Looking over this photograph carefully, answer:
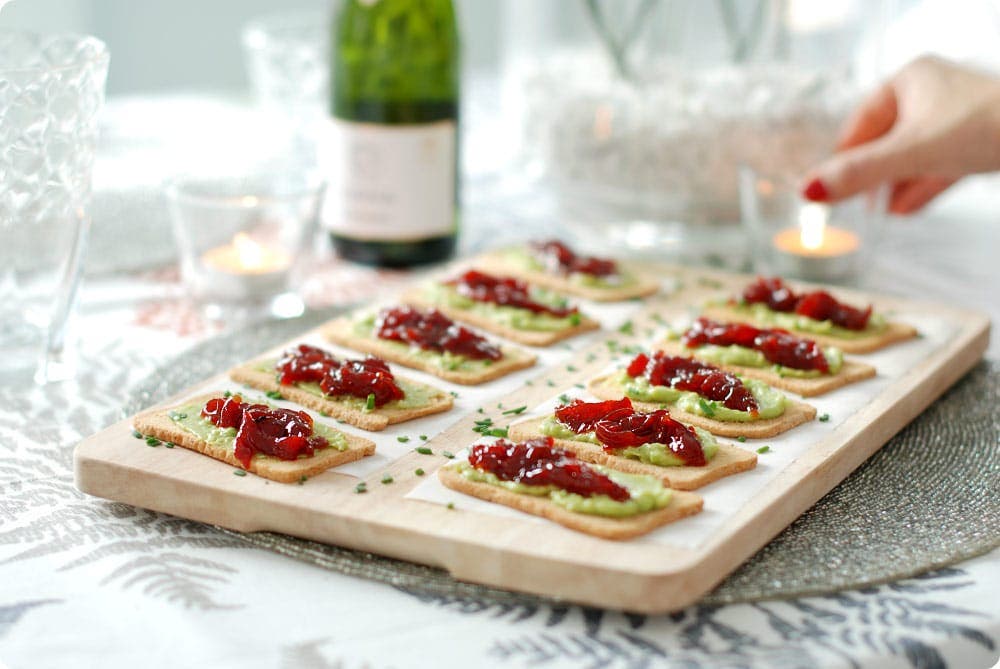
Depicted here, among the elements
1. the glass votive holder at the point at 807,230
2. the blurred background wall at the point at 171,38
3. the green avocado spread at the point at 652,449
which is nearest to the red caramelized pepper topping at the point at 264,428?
the green avocado spread at the point at 652,449

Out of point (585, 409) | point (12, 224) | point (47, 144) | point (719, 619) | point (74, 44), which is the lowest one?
point (719, 619)

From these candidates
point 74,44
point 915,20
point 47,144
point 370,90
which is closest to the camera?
point 47,144

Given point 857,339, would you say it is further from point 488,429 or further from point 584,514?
point 584,514

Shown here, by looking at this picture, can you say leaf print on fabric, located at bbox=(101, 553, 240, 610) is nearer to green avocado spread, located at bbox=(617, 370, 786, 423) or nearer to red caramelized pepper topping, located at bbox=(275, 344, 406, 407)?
red caramelized pepper topping, located at bbox=(275, 344, 406, 407)

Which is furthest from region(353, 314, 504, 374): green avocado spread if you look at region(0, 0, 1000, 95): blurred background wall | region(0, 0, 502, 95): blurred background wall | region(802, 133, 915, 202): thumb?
region(0, 0, 502, 95): blurred background wall

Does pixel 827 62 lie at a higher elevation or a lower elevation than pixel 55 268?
higher

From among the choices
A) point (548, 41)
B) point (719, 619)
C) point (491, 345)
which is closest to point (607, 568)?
point (719, 619)

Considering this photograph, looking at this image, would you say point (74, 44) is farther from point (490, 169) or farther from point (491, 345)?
point (490, 169)
